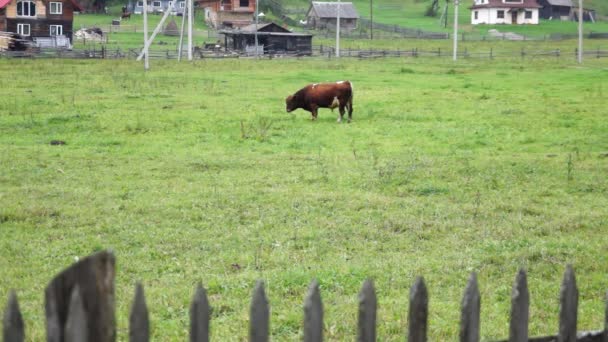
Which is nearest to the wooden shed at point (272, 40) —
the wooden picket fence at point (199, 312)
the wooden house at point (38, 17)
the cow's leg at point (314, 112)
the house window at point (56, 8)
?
the wooden house at point (38, 17)

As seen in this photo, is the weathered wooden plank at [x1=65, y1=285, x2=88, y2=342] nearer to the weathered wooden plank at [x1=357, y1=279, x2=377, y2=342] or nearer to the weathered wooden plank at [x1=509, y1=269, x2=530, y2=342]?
the weathered wooden plank at [x1=357, y1=279, x2=377, y2=342]

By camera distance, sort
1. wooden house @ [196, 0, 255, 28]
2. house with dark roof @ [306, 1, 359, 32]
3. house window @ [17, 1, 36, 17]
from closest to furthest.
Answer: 1. house window @ [17, 1, 36, 17]
2. wooden house @ [196, 0, 255, 28]
3. house with dark roof @ [306, 1, 359, 32]

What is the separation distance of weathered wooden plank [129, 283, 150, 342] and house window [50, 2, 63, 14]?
7170 centimetres

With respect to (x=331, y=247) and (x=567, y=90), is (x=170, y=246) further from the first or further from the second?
(x=567, y=90)

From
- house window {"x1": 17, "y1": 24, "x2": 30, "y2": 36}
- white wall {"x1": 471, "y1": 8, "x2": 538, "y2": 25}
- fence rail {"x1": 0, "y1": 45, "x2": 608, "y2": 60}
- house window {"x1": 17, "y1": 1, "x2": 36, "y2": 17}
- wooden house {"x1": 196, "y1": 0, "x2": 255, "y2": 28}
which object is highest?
white wall {"x1": 471, "y1": 8, "x2": 538, "y2": 25}

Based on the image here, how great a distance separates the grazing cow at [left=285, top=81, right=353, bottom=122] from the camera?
22906mm

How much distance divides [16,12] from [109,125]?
5297cm

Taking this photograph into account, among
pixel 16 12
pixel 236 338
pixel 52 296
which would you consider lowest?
pixel 236 338

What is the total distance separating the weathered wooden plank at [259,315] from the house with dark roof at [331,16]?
98.5 m

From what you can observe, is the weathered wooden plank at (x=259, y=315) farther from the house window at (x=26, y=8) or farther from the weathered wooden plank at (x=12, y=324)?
the house window at (x=26, y=8)

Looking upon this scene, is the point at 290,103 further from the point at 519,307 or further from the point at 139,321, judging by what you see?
the point at 139,321

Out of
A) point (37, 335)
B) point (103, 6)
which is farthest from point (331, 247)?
point (103, 6)

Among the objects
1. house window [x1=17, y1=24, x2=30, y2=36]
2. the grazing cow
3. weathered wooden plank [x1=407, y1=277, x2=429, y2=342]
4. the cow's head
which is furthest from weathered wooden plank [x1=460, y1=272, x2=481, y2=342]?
house window [x1=17, y1=24, x2=30, y2=36]

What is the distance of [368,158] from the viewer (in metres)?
16.0
